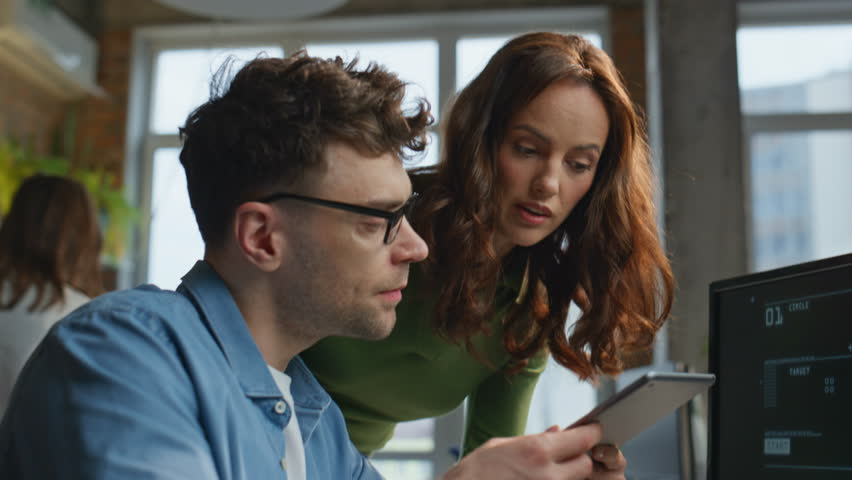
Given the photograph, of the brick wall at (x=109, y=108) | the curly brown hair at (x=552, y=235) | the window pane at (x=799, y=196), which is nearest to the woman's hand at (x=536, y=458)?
the curly brown hair at (x=552, y=235)

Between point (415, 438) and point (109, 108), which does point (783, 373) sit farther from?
point (109, 108)

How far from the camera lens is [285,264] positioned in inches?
42.7

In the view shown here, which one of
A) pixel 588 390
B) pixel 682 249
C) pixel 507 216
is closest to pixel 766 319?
pixel 507 216

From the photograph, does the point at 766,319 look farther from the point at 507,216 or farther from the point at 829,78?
the point at 829,78

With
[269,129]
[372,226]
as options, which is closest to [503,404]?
[372,226]

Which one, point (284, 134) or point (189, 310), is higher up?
point (284, 134)

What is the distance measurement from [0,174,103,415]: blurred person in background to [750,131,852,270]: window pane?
413cm

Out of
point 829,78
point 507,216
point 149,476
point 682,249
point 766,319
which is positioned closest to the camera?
point 149,476

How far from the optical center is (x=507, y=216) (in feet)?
5.21

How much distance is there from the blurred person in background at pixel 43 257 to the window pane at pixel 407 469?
3256 mm

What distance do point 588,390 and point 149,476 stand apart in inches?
191

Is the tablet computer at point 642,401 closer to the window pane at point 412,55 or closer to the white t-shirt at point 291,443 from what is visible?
the white t-shirt at point 291,443

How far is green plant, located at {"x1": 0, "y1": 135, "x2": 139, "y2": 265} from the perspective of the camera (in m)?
4.72

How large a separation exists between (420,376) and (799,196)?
442 cm
